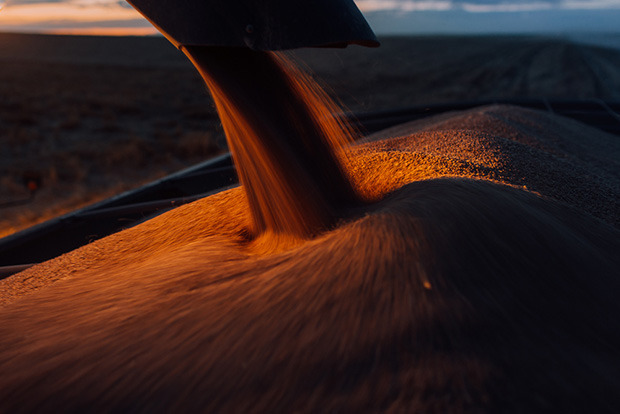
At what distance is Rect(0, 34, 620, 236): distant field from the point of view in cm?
665

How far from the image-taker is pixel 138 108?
13383mm

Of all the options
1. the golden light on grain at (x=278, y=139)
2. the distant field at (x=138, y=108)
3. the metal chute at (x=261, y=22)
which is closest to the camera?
the metal chute at (x=261, y=22)

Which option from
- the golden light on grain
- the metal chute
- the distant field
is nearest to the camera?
the metal chute

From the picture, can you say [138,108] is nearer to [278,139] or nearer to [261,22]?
[278,139]

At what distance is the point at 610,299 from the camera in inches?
40.2

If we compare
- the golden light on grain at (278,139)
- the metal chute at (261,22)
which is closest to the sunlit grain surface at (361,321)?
the golden light on grain at (278,139)

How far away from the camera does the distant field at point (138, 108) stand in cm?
665

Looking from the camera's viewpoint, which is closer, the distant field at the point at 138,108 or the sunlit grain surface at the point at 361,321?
the sunlit grain surface at the point at 361,321

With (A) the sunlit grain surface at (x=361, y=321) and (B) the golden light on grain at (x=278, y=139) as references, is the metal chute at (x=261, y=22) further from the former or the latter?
(A) the sunlit grain surface at (x=361, y=321)

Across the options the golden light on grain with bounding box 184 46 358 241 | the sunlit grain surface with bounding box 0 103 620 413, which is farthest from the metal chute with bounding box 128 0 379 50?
the sunlit grain surface with bounding box 0 103 620 413

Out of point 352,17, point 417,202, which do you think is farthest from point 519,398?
point 352,17

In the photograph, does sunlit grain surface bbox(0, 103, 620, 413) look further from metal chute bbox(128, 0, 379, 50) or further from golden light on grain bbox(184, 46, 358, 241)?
metal chute bbox(128, 0, 379, 50)

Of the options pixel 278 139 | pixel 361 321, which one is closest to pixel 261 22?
pixel 278 139

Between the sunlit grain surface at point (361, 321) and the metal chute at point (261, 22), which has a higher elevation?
the metal chute at point (261, 22)
